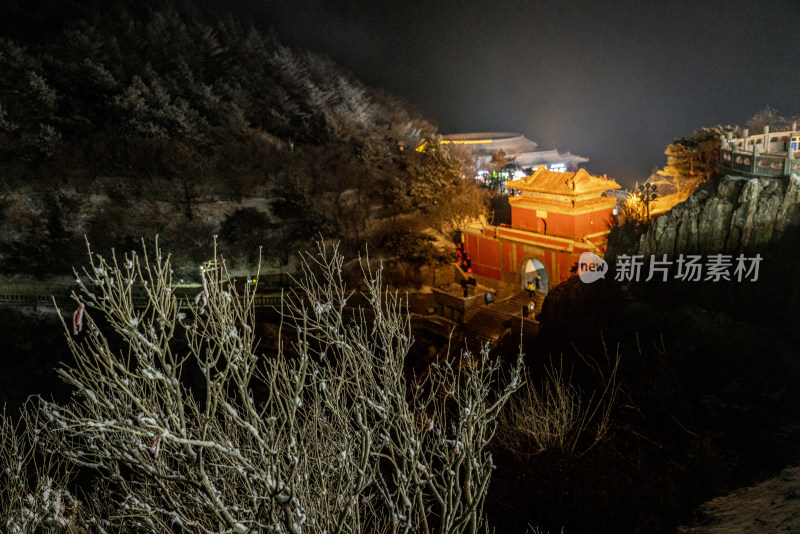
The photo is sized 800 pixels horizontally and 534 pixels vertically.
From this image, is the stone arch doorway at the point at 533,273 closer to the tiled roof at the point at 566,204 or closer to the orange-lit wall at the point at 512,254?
the orange-lit wall at the point at 512,254

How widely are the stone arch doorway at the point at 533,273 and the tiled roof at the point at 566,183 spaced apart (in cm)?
202

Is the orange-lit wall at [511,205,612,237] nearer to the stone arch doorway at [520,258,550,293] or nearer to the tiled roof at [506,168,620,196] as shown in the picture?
the tiled roof at [506,168,620,196]

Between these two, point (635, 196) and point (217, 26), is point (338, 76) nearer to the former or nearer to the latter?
point (217, 26)

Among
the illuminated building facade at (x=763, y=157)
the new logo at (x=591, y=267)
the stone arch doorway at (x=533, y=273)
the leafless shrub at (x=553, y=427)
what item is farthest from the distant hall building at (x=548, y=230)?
the leafless shrub at (x=553, y=427)

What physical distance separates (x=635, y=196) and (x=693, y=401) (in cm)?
809

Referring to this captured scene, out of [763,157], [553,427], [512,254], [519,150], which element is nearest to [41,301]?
[512,254]

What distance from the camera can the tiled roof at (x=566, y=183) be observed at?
48.9 feet

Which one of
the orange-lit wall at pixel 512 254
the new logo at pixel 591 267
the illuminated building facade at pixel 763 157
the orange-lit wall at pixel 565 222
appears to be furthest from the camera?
the orange-lit wall at pixel 565 222

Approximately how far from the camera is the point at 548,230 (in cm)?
1576

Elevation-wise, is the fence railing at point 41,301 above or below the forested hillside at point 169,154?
below

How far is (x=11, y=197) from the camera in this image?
16.6m

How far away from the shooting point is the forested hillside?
1684 cm

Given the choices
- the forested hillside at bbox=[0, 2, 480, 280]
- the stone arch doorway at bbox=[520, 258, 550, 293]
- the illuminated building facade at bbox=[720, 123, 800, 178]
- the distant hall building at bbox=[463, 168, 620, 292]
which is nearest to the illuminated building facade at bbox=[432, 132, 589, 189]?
the forested hillside at bbox=[0, 2, 480, 280]

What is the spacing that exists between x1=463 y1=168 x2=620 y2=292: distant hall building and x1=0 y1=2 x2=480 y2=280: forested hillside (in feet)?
9.24
